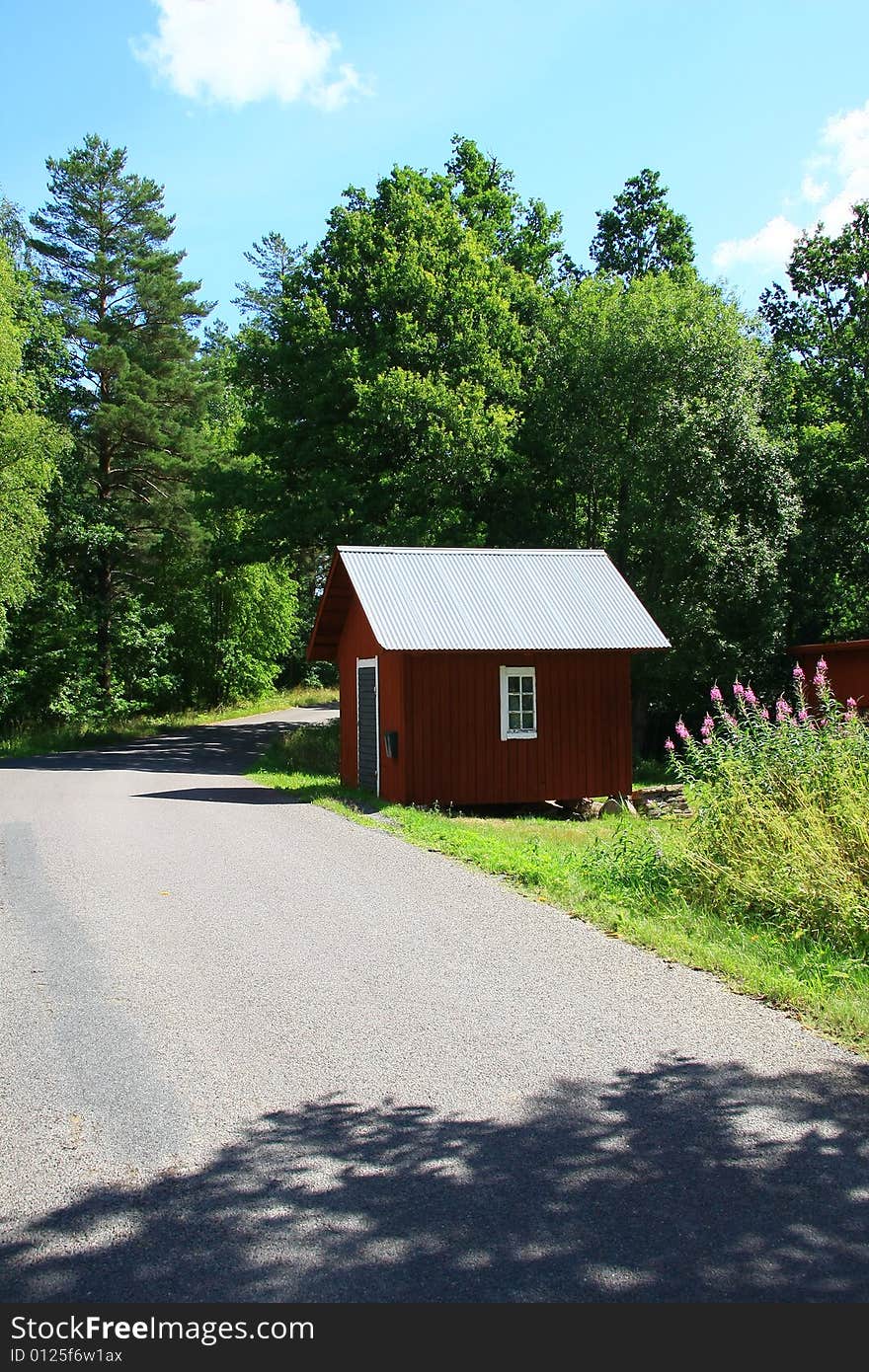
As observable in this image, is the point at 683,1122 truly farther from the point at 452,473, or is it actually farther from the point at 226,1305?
the point at 452,473

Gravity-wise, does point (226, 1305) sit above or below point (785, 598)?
below

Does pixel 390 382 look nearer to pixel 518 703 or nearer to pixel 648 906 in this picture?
pixel 518 703

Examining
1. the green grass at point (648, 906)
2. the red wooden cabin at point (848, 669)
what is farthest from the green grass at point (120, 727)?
the red wooden cabin at point (848, 669)

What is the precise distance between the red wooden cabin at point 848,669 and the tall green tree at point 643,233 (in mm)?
19674

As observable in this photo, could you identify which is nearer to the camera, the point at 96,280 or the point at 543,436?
the point at 543,436

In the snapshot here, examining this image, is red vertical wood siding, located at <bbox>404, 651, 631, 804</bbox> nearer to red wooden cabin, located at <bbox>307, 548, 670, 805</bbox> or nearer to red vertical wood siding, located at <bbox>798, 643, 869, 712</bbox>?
red wooden cabin, located at <bbox>307, 548, 670, 805</bbox>

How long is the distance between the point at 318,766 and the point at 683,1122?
2169 centimetres

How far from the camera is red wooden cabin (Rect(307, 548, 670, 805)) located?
727 inches

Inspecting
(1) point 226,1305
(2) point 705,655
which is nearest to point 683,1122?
(1) point 226,1305

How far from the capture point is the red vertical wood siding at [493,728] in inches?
727

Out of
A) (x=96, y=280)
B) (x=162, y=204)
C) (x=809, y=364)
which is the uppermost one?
(x=162, y=204)

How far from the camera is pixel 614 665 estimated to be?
19734 mm

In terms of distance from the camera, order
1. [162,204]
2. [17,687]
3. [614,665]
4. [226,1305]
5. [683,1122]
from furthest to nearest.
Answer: [162,204] → [17,687] → [614,665] → [683,1122] → [226,1305]

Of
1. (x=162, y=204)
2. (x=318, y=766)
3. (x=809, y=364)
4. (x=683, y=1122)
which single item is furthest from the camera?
(x=162, y=204)
